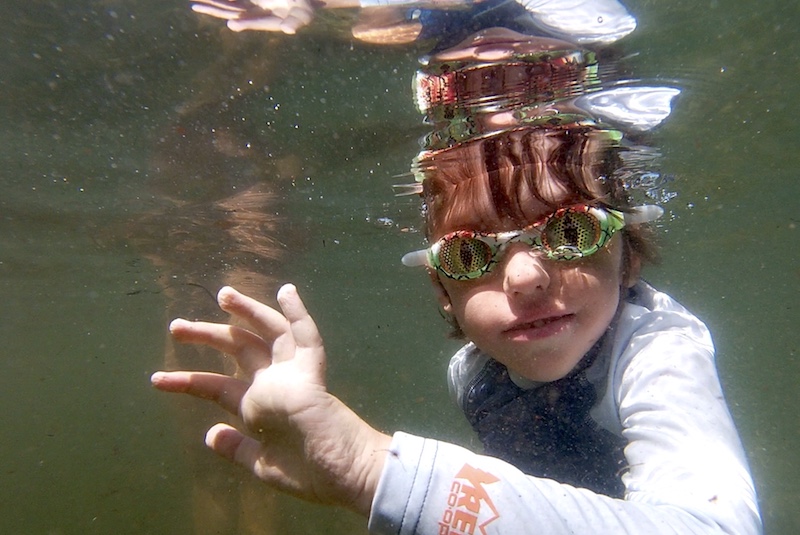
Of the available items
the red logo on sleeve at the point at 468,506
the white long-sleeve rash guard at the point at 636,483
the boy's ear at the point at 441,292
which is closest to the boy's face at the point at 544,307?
the white long-sleeve rash guard at the point at 636,483

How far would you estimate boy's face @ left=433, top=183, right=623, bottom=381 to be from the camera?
13.0 ft

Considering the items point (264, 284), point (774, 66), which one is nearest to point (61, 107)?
point (774, 66)

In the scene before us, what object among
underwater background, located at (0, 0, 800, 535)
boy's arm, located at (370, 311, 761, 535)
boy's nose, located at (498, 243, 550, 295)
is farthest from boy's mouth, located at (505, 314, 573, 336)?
underwater background, located at (0, 0, 800, 535)

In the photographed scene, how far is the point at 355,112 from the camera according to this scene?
7652 mm

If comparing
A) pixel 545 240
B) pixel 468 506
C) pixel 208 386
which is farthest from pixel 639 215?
pixel 208 386

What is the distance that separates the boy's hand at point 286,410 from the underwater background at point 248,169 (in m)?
3.68

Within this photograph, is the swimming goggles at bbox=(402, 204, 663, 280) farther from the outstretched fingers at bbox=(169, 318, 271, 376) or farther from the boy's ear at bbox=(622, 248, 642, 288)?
the outstretched fingers at bbox=(169, 318, 271, 376)

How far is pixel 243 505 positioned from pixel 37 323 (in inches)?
958

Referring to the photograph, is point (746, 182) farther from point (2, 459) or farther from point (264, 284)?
point (2, 459)

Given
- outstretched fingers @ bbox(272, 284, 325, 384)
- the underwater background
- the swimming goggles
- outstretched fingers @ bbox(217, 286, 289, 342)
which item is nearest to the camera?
outstretched fingers @ bbox(272, 284, 325, 384)

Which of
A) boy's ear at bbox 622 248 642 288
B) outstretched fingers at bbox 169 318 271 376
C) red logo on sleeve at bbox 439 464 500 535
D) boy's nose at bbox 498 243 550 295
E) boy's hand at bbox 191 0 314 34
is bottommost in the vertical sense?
boy's ear at bbox 622 248 642 288

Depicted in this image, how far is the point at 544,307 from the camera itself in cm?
397

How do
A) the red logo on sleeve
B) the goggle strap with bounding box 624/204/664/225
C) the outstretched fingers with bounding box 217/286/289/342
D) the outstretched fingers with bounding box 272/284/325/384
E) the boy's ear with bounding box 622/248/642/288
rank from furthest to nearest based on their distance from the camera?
the goggle strap with bounding box 624/204/664/225
the boy's ear with bounding box 622/248/642/288
the outstretched fingers with bounding box 217/286/289/342
the outstretched fingers with bounding box 272/284/325/384
the red logo on sleeve

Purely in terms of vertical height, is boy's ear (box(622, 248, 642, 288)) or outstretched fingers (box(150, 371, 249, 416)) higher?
outstretched fingers (box(150, 371, 249, 416))
